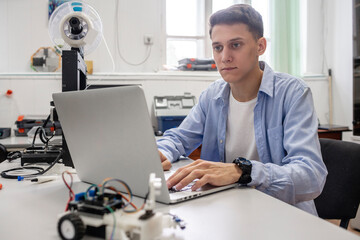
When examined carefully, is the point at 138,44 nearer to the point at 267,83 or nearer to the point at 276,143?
the point at 267,83

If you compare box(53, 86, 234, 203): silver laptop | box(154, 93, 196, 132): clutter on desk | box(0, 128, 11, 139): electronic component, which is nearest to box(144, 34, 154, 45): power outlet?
box(154, 93, 196, 132): clutter on desk

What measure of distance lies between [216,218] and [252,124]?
0.76 meters

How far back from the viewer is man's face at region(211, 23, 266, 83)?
4.12 feet

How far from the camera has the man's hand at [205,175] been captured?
776 mm

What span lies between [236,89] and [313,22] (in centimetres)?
246

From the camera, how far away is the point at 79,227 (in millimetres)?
503

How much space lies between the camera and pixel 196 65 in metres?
3.03

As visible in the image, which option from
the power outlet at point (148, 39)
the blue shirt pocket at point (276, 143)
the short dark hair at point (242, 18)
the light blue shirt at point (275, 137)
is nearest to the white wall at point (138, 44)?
the power outlet at point (148, 39)

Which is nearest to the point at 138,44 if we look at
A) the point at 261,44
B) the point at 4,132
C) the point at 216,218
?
the point at 4,132

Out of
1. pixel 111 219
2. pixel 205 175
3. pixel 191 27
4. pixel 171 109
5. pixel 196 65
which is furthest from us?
pixel 191 27

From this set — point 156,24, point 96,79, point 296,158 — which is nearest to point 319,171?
point 296,158

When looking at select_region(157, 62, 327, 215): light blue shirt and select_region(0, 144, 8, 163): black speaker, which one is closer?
select_region(157, 62, 327, 215): light blue shirt

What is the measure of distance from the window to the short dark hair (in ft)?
6.70

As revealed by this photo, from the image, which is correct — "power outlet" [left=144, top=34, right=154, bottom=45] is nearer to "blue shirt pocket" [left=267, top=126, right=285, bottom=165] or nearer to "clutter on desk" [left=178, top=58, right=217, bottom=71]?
"clutter on desk" [left=178, top=58, right=217, bottom=71]
